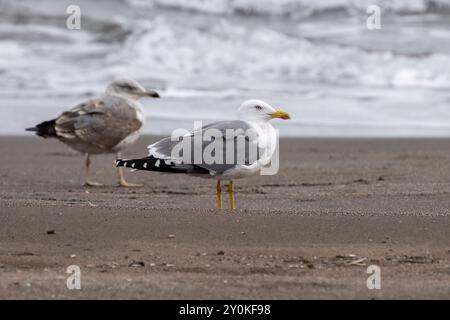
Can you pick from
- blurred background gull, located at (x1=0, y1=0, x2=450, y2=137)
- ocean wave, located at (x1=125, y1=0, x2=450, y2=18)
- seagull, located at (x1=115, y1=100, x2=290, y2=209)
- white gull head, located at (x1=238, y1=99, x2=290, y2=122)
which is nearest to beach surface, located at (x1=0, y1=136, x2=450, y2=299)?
seagull, located at (x1=115, y1=100, x2=290, y2=209)

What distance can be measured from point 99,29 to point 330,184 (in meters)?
15.0

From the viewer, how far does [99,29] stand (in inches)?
921

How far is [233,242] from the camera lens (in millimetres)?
5898

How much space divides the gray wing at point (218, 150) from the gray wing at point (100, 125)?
2.71 m

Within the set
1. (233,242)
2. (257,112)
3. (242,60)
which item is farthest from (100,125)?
(242,60)

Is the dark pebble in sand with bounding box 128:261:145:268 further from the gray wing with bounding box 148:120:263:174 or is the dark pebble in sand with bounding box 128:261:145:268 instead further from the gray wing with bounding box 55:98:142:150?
the gray wing with bounding box 55:98:142:150

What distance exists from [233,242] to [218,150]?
1.47 meters

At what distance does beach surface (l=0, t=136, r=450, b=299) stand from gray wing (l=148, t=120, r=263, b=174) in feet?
1.63

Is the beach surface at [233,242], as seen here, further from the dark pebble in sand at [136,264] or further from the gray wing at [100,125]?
the gray wing at [100,125]

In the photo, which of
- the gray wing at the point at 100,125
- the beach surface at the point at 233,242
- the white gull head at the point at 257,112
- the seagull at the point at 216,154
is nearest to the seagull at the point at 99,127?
the gray wing at the point at 100,125

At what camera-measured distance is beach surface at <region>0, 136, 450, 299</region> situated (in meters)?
4.91
